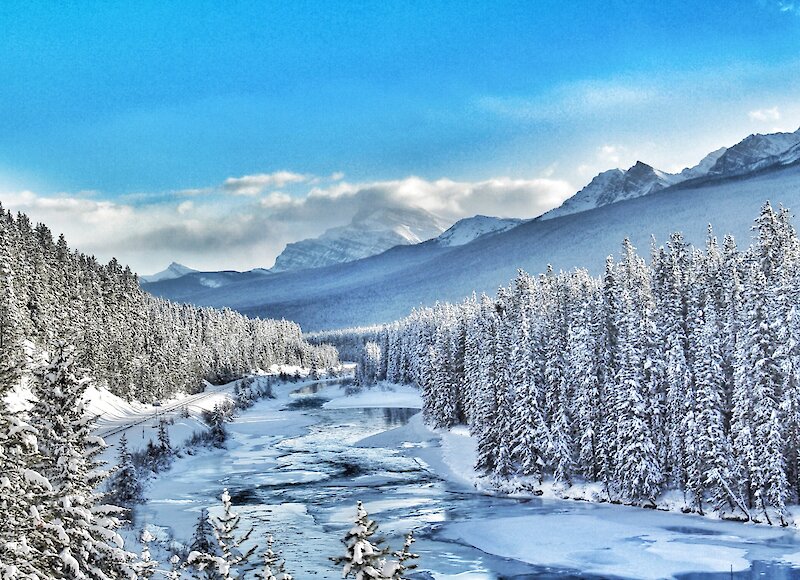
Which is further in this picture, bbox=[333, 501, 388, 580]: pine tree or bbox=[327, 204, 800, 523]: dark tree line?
bbox=[327, 204, 800, 523]: dark tree line

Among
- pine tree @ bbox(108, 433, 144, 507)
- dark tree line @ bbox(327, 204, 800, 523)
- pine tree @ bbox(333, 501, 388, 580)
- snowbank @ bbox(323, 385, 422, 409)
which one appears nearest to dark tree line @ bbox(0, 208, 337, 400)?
pine tree @ bbox(108, 433, 144, 507)

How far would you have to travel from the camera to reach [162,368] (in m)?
110

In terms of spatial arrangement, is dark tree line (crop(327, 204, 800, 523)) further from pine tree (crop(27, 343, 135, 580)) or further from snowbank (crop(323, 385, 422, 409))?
snowbank (crop(323, 385, 422, 409))

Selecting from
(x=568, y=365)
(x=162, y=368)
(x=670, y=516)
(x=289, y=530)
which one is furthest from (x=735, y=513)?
(x=162, y=368)

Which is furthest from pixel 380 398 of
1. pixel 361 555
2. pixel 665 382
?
pixel 361 555

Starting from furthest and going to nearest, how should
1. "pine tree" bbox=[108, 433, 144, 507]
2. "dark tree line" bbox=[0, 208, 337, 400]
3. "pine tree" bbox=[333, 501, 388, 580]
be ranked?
"dark tree line" bbox=[0, 208, 337, 400] → "pine tree" bbox=[108, 433, 144, 507] → "pine tree" bbox=[333, 501, 388, 580]

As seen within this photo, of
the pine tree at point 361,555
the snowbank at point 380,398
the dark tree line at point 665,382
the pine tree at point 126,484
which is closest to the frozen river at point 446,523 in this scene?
the pine tree at point 126,484

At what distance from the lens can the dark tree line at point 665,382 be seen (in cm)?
4097

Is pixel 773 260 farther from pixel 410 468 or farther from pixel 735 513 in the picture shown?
pixel 410 468

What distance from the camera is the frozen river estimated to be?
34.2 m

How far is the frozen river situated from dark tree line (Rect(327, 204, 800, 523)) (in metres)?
2.94

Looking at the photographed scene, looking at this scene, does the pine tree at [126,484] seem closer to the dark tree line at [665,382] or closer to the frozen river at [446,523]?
the frozen river at [446,523]

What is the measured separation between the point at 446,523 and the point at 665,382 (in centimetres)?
1764

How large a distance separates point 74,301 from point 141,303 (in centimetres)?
3390
